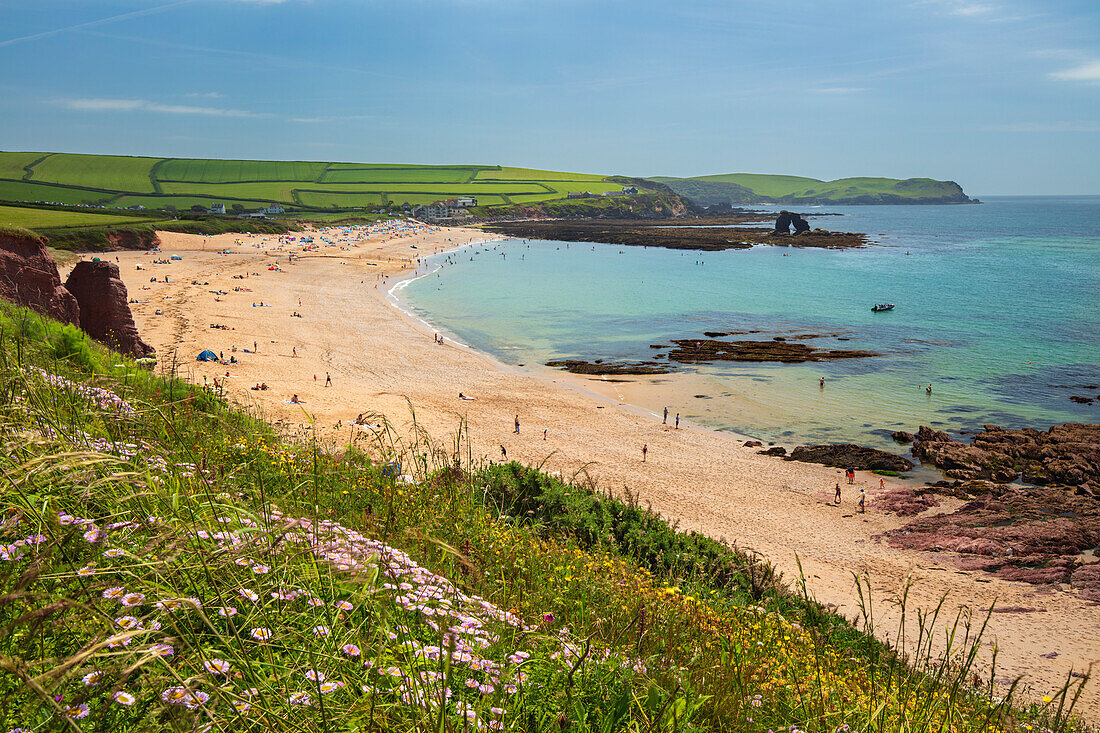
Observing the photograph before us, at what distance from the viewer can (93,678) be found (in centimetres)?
189

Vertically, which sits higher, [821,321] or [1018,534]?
[821,321]

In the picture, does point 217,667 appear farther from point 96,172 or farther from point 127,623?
point 96,172

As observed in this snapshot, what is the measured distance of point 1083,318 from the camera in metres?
51.3

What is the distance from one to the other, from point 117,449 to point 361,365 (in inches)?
1210

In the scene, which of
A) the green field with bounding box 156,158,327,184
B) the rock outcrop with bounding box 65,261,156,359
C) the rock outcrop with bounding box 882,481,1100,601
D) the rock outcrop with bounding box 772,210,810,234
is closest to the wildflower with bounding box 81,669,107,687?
the rock outcrop with bounding box 882,481,1100,601

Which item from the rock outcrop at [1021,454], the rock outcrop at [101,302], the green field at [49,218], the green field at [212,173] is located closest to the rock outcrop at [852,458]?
the rock outcrop at [1021,454]

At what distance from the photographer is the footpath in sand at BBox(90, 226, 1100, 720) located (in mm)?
14633

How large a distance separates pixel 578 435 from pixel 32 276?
1856 centimetres

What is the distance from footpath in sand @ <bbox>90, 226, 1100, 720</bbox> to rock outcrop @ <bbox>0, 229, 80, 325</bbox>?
152 inches

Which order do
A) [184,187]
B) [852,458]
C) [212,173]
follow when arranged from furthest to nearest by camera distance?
1. [212,173]
2. [184,187]
3. [852,458]

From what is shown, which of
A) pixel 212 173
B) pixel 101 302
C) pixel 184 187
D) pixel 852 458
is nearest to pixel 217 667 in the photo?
pixel 101 302

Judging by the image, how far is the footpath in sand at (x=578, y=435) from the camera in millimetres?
14633

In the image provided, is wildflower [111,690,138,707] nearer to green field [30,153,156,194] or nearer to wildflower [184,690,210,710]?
wildflower [184,690,210,710]

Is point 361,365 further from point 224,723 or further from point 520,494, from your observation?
point 224,723
